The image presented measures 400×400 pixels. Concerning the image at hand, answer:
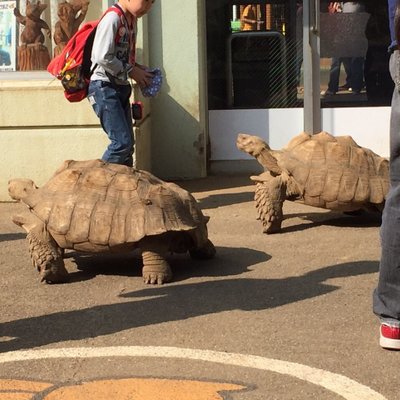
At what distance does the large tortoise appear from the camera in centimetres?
638

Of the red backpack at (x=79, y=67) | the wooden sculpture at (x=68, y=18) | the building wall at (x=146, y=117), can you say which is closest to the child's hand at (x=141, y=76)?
the red backpack at (x=79, y=67)

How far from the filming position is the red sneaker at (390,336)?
4.92m

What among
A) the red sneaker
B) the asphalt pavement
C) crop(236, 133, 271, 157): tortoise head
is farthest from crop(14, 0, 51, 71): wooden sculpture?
the red sneaker

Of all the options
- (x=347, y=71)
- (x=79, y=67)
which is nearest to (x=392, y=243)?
(x=79, y=67)

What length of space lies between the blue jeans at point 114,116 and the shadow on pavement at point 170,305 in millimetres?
1717

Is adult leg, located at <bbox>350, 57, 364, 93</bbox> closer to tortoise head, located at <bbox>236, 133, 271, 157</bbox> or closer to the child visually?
tortoise head, located at <bbox>236, 133, 271, 157</bbox>

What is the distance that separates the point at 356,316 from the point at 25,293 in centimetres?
199

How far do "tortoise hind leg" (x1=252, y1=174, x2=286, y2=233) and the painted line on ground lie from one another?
2864mm

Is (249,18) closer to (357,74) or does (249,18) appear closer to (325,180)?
(357,74)

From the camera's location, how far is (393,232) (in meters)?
4.87

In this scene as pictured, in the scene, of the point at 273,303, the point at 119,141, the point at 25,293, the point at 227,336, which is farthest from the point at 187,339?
the point at 119,141

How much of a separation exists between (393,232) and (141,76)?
132 inches

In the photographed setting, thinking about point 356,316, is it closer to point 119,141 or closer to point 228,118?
point 119,141

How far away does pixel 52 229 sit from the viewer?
21.3 feet
